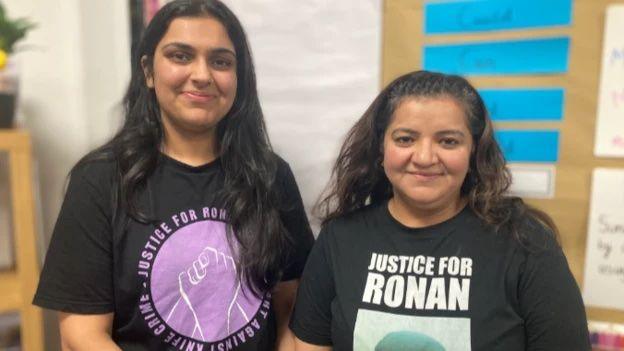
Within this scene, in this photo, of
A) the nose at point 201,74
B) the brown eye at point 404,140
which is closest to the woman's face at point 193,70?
the nose at point 201,74

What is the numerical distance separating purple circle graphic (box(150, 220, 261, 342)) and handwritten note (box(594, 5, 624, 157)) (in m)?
0.79

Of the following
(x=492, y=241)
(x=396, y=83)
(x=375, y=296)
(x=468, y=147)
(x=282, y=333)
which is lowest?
(x=282, y=333)

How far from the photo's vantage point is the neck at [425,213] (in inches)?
36.7

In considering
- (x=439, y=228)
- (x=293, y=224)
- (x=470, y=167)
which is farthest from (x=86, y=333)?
(x=470, y=167)

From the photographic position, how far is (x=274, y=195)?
1.10 meters

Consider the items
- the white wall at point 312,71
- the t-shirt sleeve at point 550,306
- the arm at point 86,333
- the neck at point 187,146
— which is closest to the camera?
the t-shirt sleeve at point 550,306

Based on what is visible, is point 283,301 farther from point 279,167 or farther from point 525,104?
point 525,104

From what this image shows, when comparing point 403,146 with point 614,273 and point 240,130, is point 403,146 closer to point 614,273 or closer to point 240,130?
point 240,130

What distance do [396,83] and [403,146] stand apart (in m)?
0.14

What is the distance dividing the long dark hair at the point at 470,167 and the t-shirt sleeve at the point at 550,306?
6cm

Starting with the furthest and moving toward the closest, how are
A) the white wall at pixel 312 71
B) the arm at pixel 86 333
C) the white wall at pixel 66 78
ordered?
1. the white wall at pixel 66 78
2. the white wall at pixel 312 71
3. the arm at pixel 86 333

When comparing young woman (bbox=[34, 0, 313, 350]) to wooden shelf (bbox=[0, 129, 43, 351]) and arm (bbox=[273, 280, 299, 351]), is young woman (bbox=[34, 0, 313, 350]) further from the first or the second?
wooden shelf (bbox=[0, 129, 43, 351])

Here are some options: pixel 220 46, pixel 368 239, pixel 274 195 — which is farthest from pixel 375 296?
pixel 220 46

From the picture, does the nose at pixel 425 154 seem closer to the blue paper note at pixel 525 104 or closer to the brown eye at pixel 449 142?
the brown eye at pixel 449 142
